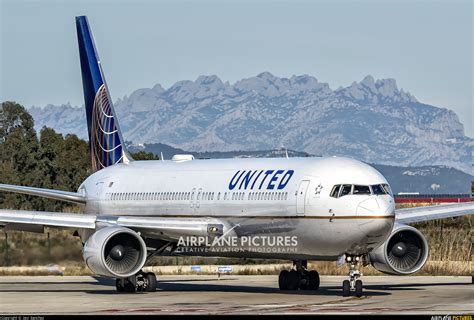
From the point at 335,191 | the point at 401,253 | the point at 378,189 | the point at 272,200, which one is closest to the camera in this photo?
the point at 378,189

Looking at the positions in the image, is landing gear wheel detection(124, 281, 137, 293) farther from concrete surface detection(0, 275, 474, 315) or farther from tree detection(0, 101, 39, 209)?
tree detection(0, 101, 39, 209)

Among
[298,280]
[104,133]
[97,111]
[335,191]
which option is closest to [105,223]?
[298,280]

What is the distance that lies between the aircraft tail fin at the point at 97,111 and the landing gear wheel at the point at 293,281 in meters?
11.5

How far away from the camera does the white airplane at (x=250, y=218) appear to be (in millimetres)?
34219

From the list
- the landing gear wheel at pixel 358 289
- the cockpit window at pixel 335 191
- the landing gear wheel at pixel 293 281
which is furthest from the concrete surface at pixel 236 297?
the cockpit window at pixel 335 191

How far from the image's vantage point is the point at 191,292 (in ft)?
126

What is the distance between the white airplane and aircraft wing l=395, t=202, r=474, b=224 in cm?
4

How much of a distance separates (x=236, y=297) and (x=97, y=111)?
16.0 metres

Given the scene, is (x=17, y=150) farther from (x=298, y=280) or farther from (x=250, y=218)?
(x=250, y=218)

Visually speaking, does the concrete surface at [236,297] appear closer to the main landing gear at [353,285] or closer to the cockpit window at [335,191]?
the main landing gear at [353,285]

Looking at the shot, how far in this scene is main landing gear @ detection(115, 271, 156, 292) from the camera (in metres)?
38.9

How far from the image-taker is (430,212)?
40.3 metres

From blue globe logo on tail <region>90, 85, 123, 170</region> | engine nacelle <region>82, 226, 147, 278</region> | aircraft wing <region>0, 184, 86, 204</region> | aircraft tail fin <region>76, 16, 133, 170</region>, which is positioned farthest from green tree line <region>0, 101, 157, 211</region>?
engine nacelle <region>82, 226, 147, 278</region>

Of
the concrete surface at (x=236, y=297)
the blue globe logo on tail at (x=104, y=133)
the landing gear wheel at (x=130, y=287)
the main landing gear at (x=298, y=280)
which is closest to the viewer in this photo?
the concrete surface at (x=236, y=297)
